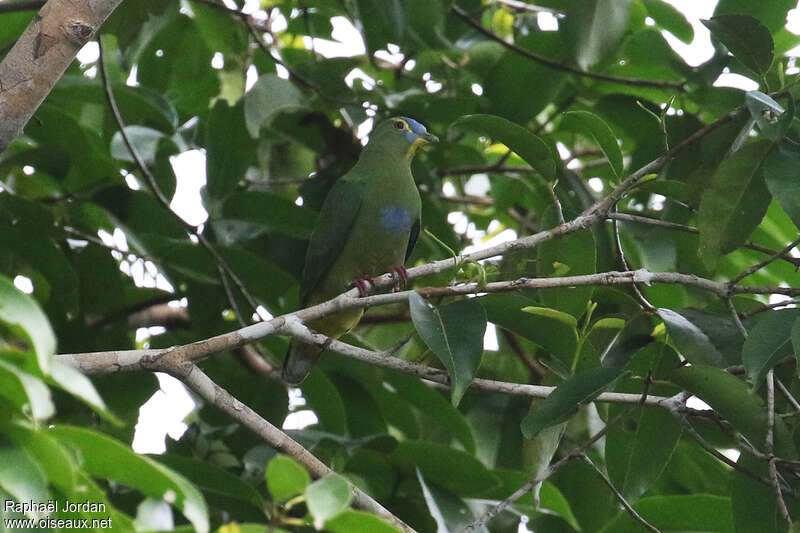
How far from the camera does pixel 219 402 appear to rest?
2311 millimetres

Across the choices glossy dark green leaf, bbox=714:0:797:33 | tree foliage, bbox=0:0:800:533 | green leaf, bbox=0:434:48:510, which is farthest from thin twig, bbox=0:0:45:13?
glossy dark green leaf, bbox=714:0:797:33

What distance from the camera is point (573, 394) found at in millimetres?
2270

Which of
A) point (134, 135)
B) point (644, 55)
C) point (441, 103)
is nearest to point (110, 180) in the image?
point (134, 135)

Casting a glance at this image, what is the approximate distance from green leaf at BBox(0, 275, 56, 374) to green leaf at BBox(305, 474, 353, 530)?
373 mm

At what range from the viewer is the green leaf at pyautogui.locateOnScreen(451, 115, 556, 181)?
8.83 feet

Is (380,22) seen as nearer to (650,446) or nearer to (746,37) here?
(746,37)

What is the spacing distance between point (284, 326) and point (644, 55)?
2113 millimetres

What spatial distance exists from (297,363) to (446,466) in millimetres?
663

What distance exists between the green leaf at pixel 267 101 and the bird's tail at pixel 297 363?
75 centimetres

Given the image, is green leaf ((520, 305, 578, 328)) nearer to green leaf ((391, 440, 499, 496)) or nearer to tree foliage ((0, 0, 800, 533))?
tree foliage ((0, 0, 800, 533))

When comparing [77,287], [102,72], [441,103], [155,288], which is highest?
[102,72]

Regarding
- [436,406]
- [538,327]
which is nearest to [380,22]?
[436,406]

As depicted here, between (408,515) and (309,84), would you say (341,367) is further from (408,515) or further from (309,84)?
(309,84)

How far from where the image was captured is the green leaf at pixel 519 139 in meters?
2.69
